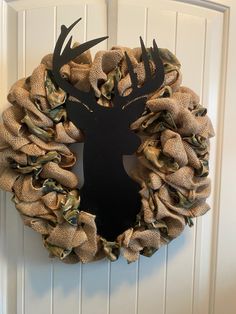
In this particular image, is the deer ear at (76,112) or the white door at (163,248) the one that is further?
the white door at (163,248)

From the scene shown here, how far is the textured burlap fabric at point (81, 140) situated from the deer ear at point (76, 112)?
1 cm

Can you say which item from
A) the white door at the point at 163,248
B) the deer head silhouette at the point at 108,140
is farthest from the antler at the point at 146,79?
the white door at the point at 163,248

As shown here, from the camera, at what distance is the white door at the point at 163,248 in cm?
89

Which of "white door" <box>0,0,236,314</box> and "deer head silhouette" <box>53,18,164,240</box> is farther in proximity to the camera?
"white door" <box>0,0,236,314</box>

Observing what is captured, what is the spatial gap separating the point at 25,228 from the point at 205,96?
2.14ft

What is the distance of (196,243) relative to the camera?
0.95 m

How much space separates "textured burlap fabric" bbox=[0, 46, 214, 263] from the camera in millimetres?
752

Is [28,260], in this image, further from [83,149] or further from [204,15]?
[204,15]

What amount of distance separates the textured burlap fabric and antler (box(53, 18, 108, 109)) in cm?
2

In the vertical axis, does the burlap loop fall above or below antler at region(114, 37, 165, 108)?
below

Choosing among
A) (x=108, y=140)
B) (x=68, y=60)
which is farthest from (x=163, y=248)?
(x=68, y=60)

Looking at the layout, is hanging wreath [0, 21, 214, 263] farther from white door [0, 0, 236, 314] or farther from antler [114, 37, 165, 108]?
white door [0, 0, 236, 314]

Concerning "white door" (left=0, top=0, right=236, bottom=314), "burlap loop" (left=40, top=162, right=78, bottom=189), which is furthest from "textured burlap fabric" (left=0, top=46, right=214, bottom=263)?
"white door" (left=0, top=0, right=236, bottom=314)

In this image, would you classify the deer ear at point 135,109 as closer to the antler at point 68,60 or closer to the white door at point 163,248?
the antler at point 68,60
